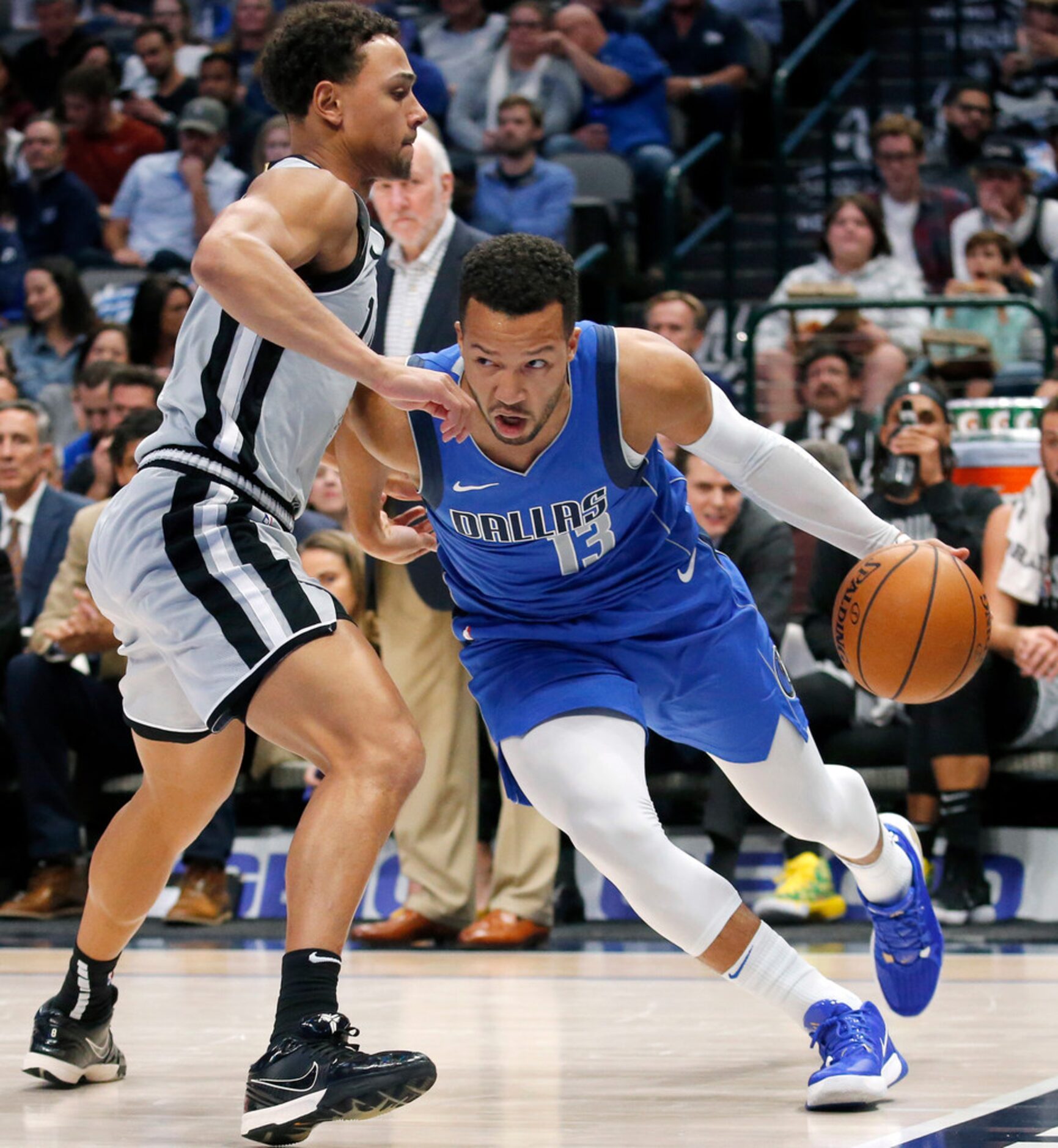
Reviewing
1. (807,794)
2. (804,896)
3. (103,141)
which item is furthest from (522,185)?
(807,794)

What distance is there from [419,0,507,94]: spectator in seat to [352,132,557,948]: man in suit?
5764 mm

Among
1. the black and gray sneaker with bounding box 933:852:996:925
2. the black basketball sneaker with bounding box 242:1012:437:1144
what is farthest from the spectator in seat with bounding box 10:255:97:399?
the black basketball sneaker with bounding box 242:1012:437:1144

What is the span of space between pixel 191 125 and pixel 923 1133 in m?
9.04

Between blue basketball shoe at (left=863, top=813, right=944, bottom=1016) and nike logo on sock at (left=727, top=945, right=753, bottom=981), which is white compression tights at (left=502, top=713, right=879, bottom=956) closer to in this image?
nike logo on sock at (left=727, top=945, right=753, bottom=981)

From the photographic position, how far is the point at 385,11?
12.2 meters

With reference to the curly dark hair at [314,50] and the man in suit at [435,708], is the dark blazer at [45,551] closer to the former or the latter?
the man in suit at [435,708]

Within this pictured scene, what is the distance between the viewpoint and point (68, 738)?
22.8 feet

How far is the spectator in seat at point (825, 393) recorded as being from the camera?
766 centimetres

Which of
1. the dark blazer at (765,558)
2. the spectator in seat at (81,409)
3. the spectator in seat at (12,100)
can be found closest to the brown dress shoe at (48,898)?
the spectator in seat at (81,409)

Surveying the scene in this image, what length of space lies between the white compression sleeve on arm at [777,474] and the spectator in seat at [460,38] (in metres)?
8.40

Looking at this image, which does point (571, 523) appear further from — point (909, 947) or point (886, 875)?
point (909, 947)

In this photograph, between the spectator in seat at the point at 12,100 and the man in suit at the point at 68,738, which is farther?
the spectator in seat at the point at 12,100

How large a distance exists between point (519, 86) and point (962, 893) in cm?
640

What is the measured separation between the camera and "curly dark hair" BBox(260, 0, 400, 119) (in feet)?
11.0
